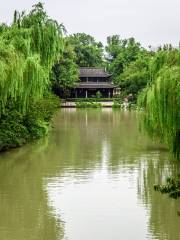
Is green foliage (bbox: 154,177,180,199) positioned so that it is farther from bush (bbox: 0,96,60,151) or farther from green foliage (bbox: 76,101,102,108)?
green foliage (bbox: 76,101,102,108)

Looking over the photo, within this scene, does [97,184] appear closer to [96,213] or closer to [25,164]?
[96,213]

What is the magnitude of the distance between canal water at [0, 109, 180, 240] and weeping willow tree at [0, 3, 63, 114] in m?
2.49

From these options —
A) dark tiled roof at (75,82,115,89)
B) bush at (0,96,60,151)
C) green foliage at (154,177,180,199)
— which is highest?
dark tiled roof at (75,82,115,89)

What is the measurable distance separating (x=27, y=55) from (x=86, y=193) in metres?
9.44

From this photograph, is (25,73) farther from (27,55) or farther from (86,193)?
(86,193)

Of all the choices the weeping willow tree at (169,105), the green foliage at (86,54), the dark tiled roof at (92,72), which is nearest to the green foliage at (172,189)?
the weeping willow tree at (169,105)

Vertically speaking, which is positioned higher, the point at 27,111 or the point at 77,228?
the point at 27,111

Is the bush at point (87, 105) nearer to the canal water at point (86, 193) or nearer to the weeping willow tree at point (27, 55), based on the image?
the weeping willow tree at point (27, 55)

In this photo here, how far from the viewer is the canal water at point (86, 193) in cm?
1105

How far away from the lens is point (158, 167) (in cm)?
1850

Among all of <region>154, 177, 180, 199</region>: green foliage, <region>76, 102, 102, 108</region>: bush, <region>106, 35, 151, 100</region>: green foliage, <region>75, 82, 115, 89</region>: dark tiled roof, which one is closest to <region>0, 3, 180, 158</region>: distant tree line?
<region>154, 177, 180, 199</region>: green foliage

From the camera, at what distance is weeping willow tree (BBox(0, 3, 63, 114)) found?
727 inches

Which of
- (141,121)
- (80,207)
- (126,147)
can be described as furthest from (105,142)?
(80,207)

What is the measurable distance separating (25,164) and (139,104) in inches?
180
